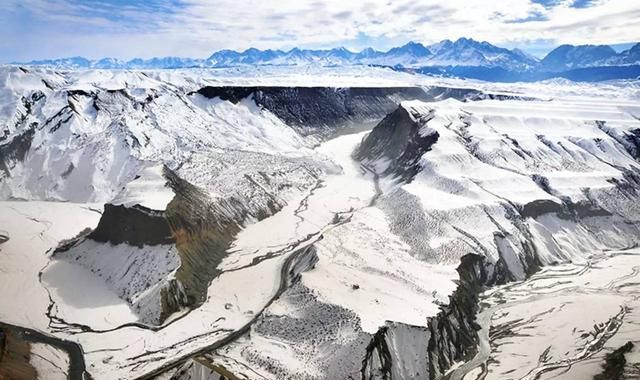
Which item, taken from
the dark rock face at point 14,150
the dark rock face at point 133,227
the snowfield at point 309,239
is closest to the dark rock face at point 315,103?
the snowfield at point 309,239

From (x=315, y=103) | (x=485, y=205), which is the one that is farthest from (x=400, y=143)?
(x=315, y=103)

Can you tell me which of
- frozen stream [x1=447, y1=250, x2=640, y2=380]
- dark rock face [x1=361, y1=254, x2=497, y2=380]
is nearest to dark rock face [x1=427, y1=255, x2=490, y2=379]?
dark rock face [x1=361, y1=254, x2=497, y2=380]

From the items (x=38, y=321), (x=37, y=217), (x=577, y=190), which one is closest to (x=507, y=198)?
(x=577, y=190)

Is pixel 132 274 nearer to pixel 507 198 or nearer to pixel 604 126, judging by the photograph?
pixel 507 198

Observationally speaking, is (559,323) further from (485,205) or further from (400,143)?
(400,143)

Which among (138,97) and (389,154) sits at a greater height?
(138,97)

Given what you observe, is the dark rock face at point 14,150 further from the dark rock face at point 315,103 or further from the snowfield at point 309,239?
the dark rock face at point 315,103
